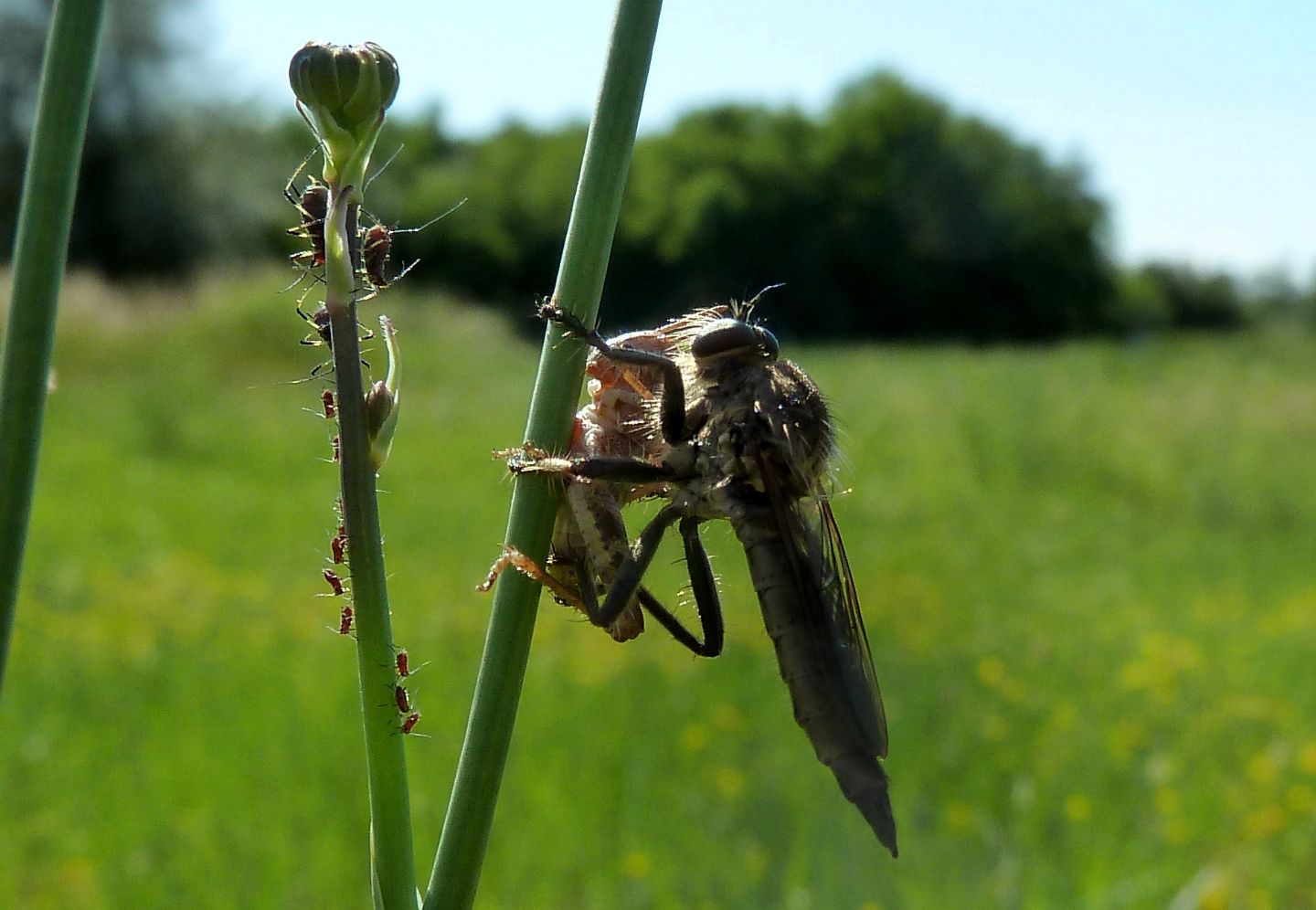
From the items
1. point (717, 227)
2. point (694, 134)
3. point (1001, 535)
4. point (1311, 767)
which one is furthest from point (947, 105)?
point (1311, 767)

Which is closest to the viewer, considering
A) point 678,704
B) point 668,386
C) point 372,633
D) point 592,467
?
point 372,633

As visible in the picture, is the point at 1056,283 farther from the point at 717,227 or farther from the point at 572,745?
the point at 572,745

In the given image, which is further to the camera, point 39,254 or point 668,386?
point 668,386

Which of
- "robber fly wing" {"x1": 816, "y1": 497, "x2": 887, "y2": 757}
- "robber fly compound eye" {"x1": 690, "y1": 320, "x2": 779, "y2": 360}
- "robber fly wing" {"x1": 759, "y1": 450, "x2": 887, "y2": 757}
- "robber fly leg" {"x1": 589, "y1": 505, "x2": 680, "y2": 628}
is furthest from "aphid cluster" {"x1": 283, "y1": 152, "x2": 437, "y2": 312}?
"robber fly wing" {"x1": 816, "y1": 497, "x2": 887, "y2": 757}

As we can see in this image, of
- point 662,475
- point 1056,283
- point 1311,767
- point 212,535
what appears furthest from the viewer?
point 1056,283

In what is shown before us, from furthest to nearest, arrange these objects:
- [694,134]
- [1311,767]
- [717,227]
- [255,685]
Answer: [694,134] → [717,227] → [255,685] → [1311,767]

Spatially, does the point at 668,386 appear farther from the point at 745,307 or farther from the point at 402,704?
the point at 402,704

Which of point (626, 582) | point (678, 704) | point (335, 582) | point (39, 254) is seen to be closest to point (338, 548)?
point (335, 582)
